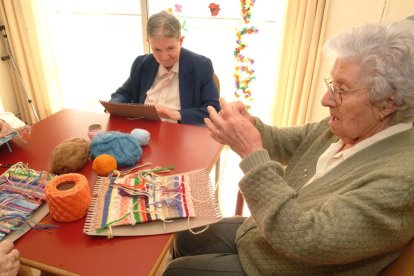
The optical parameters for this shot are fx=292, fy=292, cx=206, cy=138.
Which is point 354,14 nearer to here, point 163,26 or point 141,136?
point 163,26

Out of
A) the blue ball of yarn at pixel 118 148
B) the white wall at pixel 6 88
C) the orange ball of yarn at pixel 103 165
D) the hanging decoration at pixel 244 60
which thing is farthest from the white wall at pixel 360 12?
the white wall at pixel 6 88

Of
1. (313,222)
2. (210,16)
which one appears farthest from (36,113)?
(313,222)

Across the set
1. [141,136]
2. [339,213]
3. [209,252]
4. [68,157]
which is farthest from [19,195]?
[339,213]

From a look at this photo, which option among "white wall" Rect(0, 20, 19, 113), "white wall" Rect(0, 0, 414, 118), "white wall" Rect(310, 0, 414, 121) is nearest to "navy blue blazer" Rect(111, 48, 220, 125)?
"white wall" Rect(0, 0, 414, 118)

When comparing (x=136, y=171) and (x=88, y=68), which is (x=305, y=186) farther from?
(x=88, y=68)

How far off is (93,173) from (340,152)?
2.83 ft

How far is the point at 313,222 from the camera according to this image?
2.38 feet

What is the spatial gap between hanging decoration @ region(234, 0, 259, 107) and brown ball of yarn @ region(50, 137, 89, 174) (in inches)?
77.8

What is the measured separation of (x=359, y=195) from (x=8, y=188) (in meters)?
1.03

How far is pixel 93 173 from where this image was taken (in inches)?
42.3

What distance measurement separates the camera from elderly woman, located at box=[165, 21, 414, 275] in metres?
0.69

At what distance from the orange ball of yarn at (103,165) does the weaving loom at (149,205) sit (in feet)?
0.12

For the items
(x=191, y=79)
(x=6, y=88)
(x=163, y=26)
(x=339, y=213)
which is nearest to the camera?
(x=339, y=213)

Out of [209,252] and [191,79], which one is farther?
[191,79]
